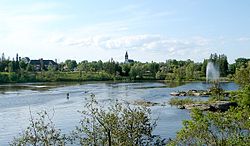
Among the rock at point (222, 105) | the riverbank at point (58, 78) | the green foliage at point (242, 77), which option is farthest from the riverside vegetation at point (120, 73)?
the green foliage at point (242, 77)

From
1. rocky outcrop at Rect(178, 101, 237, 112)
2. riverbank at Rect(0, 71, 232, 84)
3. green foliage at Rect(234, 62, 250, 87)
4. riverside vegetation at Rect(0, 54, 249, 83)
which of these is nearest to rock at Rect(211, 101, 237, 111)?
rocky outcrop at Rect(178, 101, 237, 112)

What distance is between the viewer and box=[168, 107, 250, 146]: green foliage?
1476cm

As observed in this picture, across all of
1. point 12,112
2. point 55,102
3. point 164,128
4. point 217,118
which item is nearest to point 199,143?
point 217,118

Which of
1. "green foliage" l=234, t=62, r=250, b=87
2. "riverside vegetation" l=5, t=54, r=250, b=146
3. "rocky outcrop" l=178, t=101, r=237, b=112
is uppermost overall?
"green foliage" l=234, t=62, r=250, b=87

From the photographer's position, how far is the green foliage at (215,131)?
14.8m

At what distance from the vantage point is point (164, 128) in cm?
4947

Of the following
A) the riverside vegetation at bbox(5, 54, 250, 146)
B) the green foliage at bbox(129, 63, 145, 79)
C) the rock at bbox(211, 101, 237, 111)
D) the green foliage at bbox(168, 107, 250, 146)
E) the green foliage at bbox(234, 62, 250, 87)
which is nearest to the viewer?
the green foliage at bbox(168, 107, 250, 146)

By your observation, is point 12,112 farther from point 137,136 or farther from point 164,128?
point 137,136

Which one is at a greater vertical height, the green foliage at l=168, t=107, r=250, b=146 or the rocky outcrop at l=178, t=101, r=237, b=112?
the green foliage at l=168, t=107, r=250, b=146

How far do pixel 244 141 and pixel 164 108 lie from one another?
5487 cm

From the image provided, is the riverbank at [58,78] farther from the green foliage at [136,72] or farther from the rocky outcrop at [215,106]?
the rocky outcrop at [215,106]

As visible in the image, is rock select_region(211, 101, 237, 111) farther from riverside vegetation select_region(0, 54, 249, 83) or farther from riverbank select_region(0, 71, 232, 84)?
riverside vegetation select_region(0, 54, 249, 83)

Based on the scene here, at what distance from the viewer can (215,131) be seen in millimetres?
15609

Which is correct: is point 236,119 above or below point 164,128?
above
